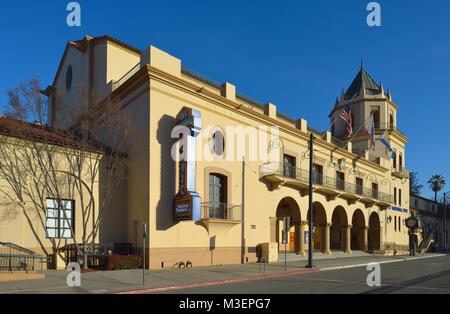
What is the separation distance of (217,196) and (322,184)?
1288 cm

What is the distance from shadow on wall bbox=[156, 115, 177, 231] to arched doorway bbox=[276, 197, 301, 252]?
11.8 m

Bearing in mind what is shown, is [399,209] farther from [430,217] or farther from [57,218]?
[57,218]

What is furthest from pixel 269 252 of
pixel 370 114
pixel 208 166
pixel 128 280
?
pixel 370 114

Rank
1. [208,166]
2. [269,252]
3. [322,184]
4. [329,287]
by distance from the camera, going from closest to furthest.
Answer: [329,287]
[208,166]
[269,252]
[322,184]

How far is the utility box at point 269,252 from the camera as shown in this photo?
25.1m

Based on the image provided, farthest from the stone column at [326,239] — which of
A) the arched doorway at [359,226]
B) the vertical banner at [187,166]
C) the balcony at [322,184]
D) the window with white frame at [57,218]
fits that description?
the window with white frame at [57,218]

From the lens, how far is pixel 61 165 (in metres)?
19.7

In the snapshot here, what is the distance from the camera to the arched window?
74.8ft

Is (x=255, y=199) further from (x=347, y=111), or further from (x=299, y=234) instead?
(x=347, y=111)

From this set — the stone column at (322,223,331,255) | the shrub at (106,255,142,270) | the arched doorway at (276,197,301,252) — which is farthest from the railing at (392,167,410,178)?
the shrub at (106,255,142,270)

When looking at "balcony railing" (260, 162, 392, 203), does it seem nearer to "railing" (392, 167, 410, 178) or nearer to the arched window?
the arched window

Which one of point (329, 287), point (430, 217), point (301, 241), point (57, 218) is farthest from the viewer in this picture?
point (430, 217)

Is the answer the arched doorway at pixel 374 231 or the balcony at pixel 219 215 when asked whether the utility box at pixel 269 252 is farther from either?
the arched doorway at pixel 374 231

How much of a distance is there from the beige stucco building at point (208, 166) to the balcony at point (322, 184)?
0.10 metres
